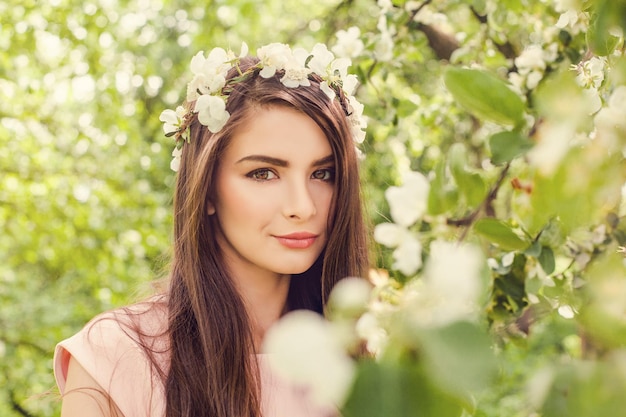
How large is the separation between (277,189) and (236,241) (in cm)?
18

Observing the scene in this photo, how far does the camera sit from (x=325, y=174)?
1714mm

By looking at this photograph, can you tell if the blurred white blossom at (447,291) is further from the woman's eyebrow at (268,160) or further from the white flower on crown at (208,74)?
the white flower on crown at (208,74)

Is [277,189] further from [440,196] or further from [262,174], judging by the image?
[440,196]

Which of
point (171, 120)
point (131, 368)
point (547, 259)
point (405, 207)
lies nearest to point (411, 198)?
point (405, 207)

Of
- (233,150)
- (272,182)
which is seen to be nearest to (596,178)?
(272,182)

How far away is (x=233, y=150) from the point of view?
5.53 feet

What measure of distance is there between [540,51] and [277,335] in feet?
4.86

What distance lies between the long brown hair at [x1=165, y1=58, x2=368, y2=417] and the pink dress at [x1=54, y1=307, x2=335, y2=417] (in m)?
0.04

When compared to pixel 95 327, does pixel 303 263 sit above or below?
above

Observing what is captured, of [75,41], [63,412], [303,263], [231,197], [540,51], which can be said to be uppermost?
[75,41]

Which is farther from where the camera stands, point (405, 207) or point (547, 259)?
point (547, 259)

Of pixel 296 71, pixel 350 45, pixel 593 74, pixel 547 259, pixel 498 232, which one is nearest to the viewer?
pixel 498 232

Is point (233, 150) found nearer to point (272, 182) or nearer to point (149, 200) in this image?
point (272, 182)

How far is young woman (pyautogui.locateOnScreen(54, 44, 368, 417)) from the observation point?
1619 mm
